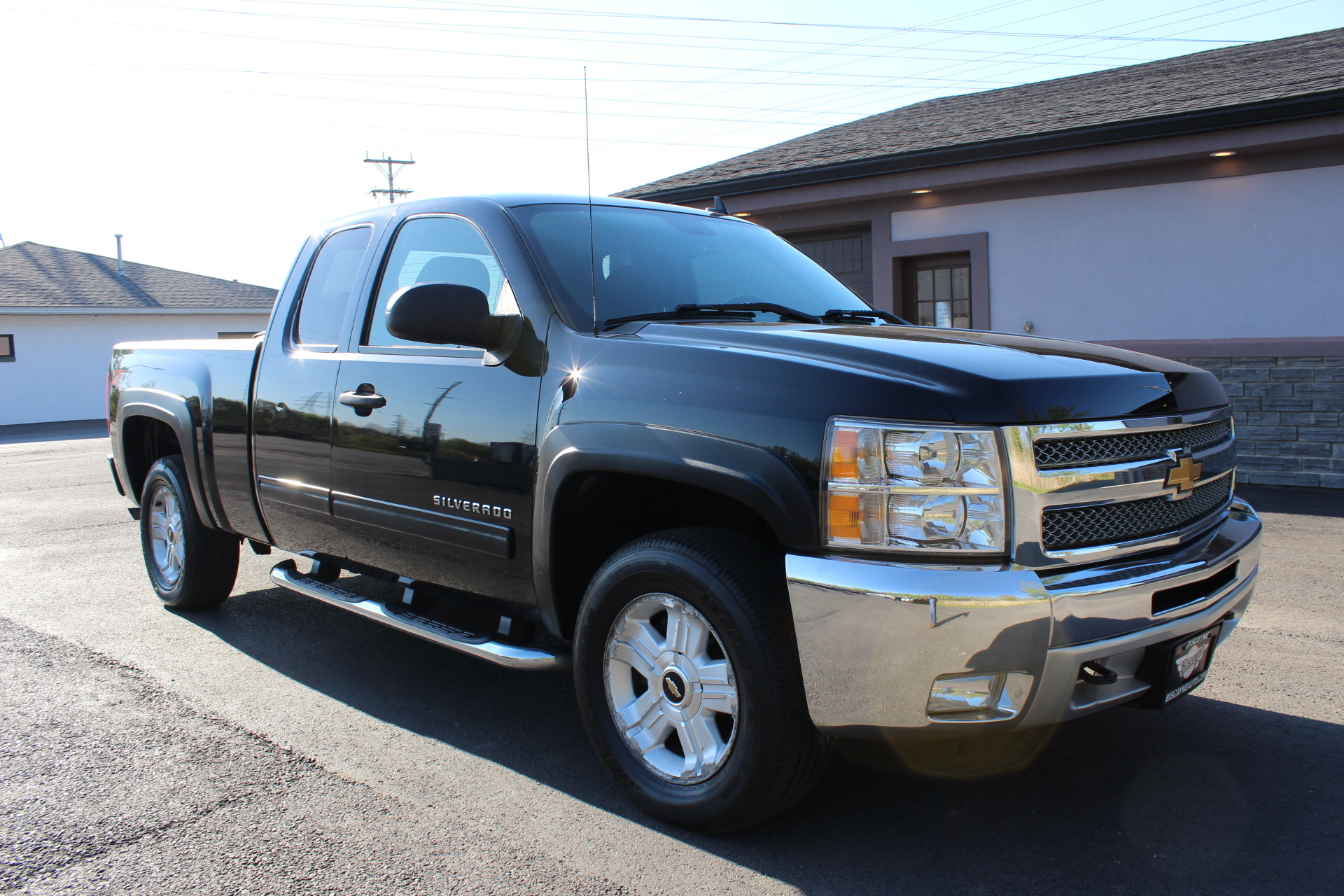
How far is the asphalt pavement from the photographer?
2.81m

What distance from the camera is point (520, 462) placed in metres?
3.42

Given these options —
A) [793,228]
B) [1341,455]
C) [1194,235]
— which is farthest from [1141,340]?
[793,228]

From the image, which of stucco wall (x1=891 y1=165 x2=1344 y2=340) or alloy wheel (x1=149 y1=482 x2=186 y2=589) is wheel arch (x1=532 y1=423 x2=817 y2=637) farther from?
stucco wall (x1=891 y1=165 x2=1344 y2=340)

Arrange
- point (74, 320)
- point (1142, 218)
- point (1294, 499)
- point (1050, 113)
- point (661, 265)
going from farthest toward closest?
1. point (74, 320)
2. point (1050, 113)
3. point (1142, 218)
4. point (1294, 499)
5. point (661, 265)

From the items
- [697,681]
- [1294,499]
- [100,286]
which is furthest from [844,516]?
[100,286]

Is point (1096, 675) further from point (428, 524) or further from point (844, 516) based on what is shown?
point (428, 524)

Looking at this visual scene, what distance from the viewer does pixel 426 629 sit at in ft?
12.5

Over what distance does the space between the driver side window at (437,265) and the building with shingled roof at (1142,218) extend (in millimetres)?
7889

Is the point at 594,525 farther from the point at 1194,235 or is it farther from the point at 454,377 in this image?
the point at 1194,235

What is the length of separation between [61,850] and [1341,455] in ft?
32.1

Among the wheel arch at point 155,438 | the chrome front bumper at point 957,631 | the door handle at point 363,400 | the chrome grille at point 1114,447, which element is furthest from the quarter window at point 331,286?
the chrome grille at point 1114,447

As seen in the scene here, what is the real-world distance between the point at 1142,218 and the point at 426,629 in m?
9.03

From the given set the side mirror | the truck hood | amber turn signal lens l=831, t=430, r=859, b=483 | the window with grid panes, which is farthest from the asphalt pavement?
the window with grid panes

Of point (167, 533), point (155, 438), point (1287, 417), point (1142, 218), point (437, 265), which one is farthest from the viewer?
point (1142, 218)
